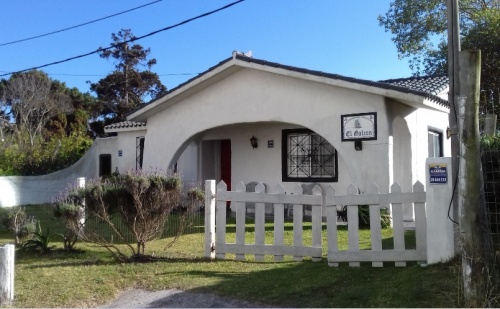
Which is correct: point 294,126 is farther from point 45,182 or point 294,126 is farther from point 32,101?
point 32,101

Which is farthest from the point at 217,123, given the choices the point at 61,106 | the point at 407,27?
the point at 61,106

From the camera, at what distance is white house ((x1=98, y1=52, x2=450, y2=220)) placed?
35.6 feet

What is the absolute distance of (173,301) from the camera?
5.42 m

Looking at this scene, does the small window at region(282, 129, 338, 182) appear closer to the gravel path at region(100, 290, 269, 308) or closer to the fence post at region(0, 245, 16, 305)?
the gravel path at region(100, 290, 269, 308)

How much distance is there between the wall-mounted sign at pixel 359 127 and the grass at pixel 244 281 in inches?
179

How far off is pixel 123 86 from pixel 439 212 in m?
39.2

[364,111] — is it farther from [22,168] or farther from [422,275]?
[22,168]

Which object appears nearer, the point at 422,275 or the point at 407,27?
the point at 422,275

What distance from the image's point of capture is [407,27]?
2858 cm

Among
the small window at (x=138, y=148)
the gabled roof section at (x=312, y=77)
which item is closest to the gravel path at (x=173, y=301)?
the gabled roof section at (x=312, y=77)

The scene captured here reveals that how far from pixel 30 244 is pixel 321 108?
6.82 metres

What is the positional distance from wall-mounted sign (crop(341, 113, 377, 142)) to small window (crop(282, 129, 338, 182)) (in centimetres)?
178

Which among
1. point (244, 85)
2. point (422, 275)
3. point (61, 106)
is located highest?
point (61, 106)

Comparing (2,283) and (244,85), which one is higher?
(244,85)
